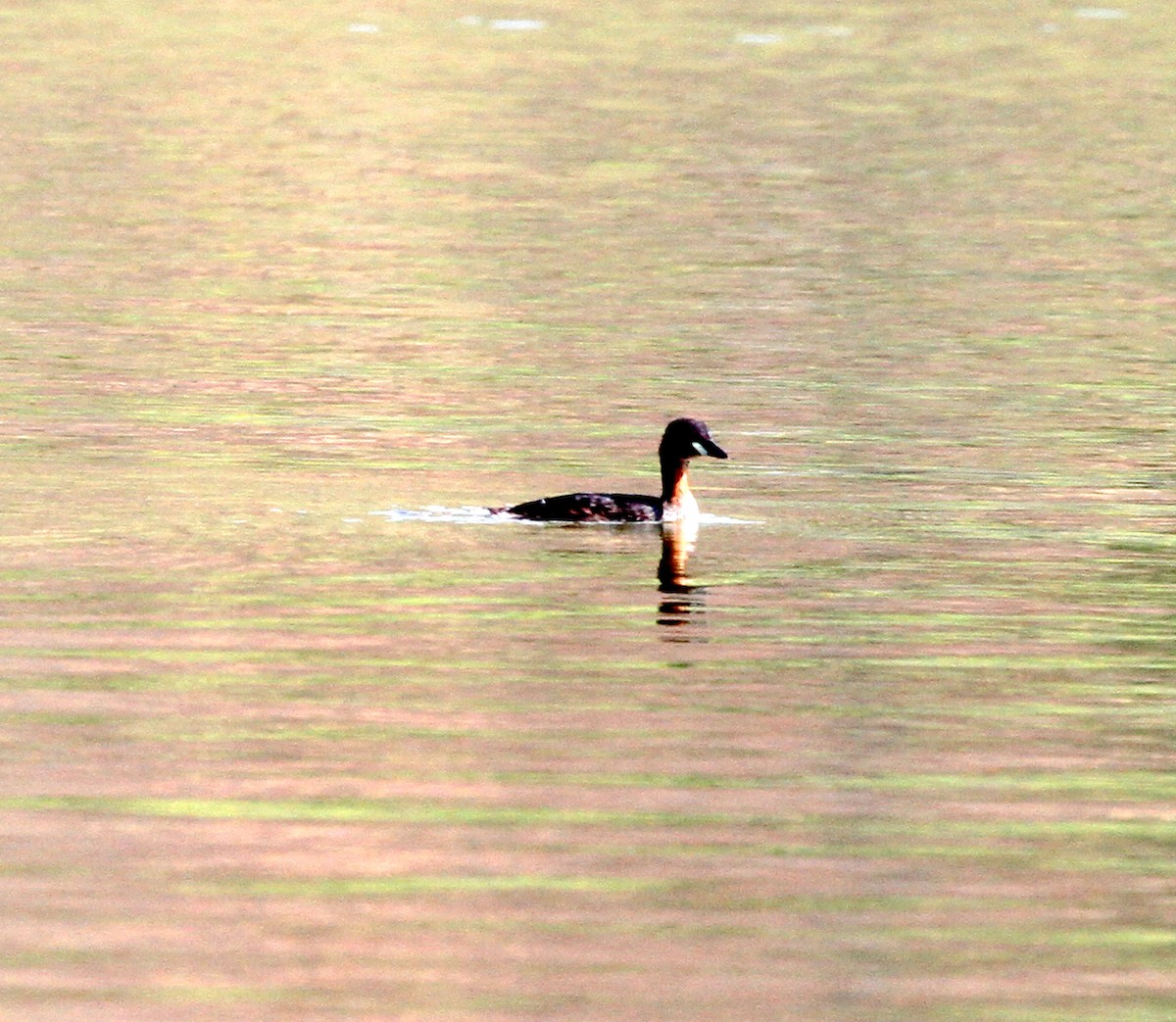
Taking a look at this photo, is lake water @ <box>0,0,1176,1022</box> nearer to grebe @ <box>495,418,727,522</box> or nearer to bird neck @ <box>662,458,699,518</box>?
grebe @ <box>495,418,727,522</box>

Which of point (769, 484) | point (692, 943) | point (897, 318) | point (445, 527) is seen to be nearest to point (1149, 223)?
point (897, 318)

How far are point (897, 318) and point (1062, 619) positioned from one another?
16152 mm

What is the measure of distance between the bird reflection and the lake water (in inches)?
2.1

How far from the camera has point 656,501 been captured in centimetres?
2133

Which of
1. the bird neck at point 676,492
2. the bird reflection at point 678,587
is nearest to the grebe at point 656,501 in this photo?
the bird neck at point 676,492

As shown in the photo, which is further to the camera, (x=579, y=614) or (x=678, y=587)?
(x=678, y=587)

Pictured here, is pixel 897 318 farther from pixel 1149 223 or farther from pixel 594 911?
pixel 594 911

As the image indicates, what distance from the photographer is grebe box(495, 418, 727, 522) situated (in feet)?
68.2

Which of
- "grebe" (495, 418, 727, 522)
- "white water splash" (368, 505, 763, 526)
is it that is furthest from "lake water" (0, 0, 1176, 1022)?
"grebe" (495, 418, 727, 522)

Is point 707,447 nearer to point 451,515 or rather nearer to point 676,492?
point 676,492

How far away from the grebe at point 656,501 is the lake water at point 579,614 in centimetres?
15

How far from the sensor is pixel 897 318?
33.8 m

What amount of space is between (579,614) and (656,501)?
11.8 feet

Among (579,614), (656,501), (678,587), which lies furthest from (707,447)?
(579,614)
